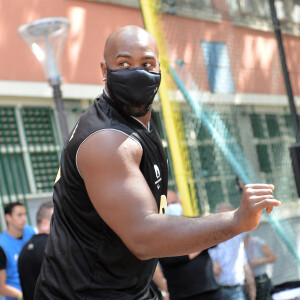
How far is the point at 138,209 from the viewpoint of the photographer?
246cm

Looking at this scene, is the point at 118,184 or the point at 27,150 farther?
the point at 27,150

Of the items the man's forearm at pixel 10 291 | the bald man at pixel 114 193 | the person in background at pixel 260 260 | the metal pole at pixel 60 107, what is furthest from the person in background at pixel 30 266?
the person in background at pixel 260 260

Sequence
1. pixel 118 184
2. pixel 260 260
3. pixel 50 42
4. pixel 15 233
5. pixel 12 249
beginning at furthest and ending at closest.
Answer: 1. pixel 260 260
2. pixel 15 233
3. pixel 50 42
4. pixel 12 249
5. pixel 118 184

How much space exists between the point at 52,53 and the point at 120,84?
4561mm

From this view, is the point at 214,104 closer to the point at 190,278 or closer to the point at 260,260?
the point at 190,278

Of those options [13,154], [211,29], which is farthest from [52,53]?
[13,154]

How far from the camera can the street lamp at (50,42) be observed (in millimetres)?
7078

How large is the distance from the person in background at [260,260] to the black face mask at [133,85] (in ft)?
17.9

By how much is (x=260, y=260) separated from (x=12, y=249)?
114 inches

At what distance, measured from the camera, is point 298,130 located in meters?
6.75

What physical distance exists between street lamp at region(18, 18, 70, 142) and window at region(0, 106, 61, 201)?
9.30ft

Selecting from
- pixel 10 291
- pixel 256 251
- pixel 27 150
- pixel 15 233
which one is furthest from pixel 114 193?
pixel 27 150

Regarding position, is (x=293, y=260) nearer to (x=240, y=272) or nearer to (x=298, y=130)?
(x=240, y=272)

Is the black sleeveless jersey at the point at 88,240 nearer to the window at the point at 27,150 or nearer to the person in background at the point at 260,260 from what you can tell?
the person in background at the point at 260,260
